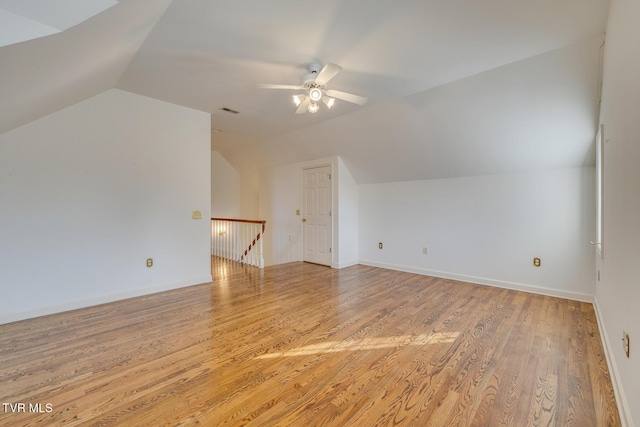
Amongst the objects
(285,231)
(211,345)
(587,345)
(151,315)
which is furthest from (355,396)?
(285,231)

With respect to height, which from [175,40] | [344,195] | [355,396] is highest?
[175,40]

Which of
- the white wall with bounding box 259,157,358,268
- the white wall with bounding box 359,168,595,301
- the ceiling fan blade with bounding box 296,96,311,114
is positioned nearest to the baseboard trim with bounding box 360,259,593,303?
the white wall with bounding box 359,168,595,301

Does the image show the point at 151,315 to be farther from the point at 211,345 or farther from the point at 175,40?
the point at 175,40

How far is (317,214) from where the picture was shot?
553 centimetres

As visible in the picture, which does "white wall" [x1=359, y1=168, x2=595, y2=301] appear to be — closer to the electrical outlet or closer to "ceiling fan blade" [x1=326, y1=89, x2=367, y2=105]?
the electrical outlet

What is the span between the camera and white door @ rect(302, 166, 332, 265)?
532 cm

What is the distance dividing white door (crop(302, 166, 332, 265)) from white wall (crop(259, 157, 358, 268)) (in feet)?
0.46

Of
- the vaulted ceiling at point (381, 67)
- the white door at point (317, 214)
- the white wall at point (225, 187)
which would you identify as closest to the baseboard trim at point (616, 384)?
the vaulted ceiling at point (381, 67)

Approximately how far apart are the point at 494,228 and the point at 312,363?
339cm

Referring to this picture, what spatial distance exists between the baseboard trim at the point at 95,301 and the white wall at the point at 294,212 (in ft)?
7.70

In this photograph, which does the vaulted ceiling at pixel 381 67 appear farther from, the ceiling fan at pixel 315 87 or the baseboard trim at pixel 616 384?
the baseboard trim at pixel 616 384

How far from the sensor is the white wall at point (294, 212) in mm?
5121

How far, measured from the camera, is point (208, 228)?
162 inches

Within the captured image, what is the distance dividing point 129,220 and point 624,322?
464 cm
